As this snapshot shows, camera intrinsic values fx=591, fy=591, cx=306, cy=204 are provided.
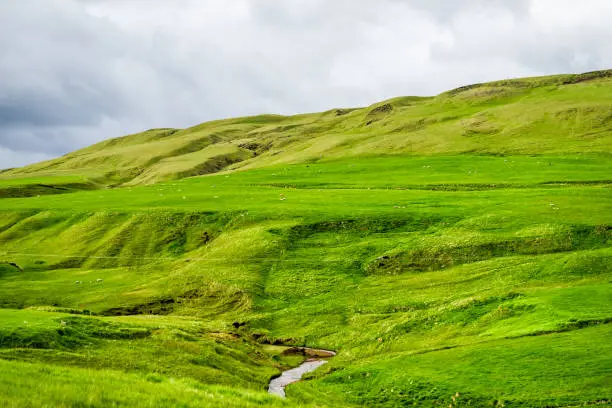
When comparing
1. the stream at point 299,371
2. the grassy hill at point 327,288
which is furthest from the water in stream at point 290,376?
the grassy hill at point 327,288

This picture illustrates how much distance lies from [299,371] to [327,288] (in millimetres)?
18381

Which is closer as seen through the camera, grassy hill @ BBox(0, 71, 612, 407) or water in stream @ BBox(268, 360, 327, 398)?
grassy hill @ BBox(0, 71, 612, 407)

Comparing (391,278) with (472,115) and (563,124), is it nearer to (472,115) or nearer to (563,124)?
(563,124)

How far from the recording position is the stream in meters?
36.3

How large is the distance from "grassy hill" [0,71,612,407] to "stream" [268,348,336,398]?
1205 mm

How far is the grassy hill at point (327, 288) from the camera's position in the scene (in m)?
30.0

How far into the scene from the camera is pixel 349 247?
67938mm

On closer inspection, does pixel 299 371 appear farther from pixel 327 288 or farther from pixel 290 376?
pixel 327 288

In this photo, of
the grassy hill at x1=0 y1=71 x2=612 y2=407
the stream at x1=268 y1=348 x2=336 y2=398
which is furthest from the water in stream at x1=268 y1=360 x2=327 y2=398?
the grassy hill at x1=0 y1=71 x2=612 y2=407

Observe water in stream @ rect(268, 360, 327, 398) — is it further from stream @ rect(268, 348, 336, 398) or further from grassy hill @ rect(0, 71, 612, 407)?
grassy hill @ rect(0, 71, 612, 407)

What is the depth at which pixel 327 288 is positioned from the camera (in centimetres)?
5912

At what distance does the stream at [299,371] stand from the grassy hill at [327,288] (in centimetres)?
121

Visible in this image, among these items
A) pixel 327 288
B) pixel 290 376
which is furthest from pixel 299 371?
pixel 327 288

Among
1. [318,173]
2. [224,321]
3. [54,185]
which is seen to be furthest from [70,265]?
[54,185]
